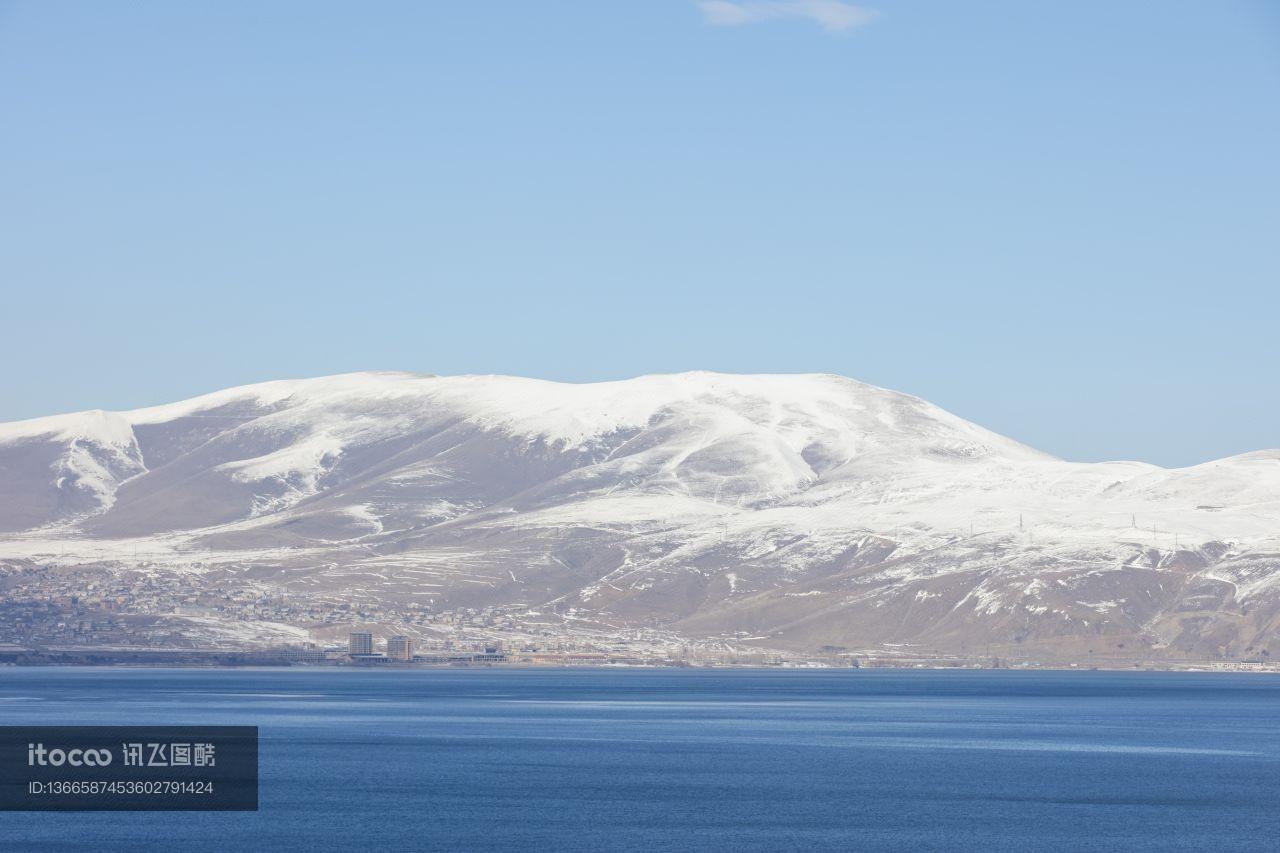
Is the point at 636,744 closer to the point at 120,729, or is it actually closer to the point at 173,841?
the point at 120,729

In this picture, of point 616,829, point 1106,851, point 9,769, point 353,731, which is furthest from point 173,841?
point 353,731

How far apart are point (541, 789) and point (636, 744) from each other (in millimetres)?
42911

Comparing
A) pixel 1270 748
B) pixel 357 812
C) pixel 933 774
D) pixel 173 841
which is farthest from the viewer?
pixel 1270 748

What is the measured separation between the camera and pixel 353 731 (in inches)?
A: 7495

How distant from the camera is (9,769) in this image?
464ft

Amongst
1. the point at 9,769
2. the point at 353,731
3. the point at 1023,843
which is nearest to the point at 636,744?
the point at 353,731

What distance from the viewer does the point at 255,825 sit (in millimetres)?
114125

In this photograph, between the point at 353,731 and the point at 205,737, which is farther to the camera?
the point at 353,731

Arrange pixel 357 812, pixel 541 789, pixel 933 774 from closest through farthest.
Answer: pixel 357 812, pixel 541 789, pixel 933 774

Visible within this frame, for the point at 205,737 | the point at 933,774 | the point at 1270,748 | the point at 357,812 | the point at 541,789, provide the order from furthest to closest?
the point at 1270,748
the point at 205,737
the point at 933,774
the point at 541,789
the point at 357,812

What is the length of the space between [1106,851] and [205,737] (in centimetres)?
8695

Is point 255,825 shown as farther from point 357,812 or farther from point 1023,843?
point 1023,843

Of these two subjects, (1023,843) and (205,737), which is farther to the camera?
(205,737)

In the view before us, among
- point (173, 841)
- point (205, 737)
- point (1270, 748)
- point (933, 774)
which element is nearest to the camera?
point (173, 841)
